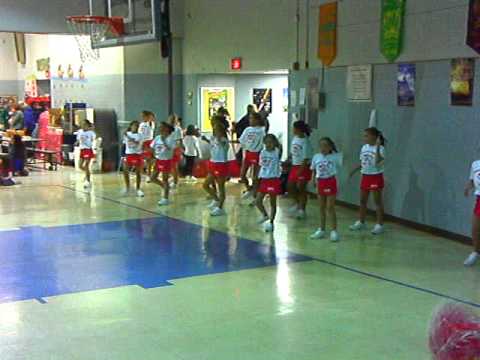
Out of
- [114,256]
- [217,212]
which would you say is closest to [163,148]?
[217,212]

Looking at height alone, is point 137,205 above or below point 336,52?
below

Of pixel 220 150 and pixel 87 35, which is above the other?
pixel 87 35

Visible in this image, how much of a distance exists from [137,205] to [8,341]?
691cm

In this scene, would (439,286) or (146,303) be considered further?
(439,286)

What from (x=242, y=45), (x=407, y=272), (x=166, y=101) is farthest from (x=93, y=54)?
(x=407, y=272)

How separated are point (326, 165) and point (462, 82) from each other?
211 cm

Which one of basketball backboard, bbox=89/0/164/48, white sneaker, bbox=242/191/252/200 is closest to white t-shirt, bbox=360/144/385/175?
white sneaker, bbox=242/191/252/200

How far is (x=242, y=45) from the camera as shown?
1503 centimetres

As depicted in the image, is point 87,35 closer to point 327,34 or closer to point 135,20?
point 135,20

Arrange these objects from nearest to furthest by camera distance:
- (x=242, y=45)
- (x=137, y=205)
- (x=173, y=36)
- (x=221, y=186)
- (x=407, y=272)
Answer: (x=407, y=272) < (x=221, y=186) < (x=137, y=205) < (x=242, y=45) < (x=173, y=36)

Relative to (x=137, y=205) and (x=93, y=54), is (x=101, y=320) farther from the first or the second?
(x=93, y=54)

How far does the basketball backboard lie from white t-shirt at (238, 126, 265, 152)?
3.92m

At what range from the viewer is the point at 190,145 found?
49.9ft

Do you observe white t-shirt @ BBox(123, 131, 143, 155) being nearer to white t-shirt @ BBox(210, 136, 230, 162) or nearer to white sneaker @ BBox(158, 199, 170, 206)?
white sneaker @ BBox(158, 199, 170, 206)
